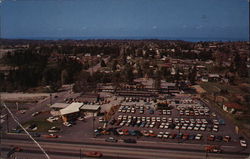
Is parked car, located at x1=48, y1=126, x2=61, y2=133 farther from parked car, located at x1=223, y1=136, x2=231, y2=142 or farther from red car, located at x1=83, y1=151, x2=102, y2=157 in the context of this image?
parked car, located at x1=223, y1=136, x2=231, y2=142

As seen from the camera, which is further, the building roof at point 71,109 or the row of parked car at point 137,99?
the row of parked car at point 137,99

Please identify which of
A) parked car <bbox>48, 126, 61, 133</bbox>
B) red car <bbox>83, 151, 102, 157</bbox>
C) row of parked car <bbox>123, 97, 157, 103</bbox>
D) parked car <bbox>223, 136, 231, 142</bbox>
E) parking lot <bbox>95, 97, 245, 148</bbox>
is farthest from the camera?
row of parked car <bbox>123, 97, 157, 103</bbox>

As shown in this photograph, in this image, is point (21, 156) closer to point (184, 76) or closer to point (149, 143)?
point (149, 143)

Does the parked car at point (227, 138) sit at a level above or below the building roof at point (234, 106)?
below

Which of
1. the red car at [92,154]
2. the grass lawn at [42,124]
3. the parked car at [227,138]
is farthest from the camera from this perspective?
the grass lawn at [42,124]

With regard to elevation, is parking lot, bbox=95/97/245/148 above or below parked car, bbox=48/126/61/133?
above

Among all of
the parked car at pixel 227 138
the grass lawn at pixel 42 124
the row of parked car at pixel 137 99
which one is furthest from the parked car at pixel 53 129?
the parked car at pixel 227 138

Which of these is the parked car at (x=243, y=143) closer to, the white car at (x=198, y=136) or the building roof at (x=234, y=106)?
the white car at (x=198, y=136)

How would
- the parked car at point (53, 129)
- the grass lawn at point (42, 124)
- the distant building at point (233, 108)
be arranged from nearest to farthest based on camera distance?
the parked car at point (53, 129) < the grass lawn at point (42, 124) < the distant building at point (233, 108)

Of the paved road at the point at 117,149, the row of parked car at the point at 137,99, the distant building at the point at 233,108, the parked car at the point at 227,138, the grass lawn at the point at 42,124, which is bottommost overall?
the grass lawn at the point at 42,124

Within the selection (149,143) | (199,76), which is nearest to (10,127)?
(149,143)

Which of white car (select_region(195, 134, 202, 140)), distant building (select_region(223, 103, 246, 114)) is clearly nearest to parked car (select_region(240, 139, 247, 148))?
white car (select_region(195, 134, 202, 140))
